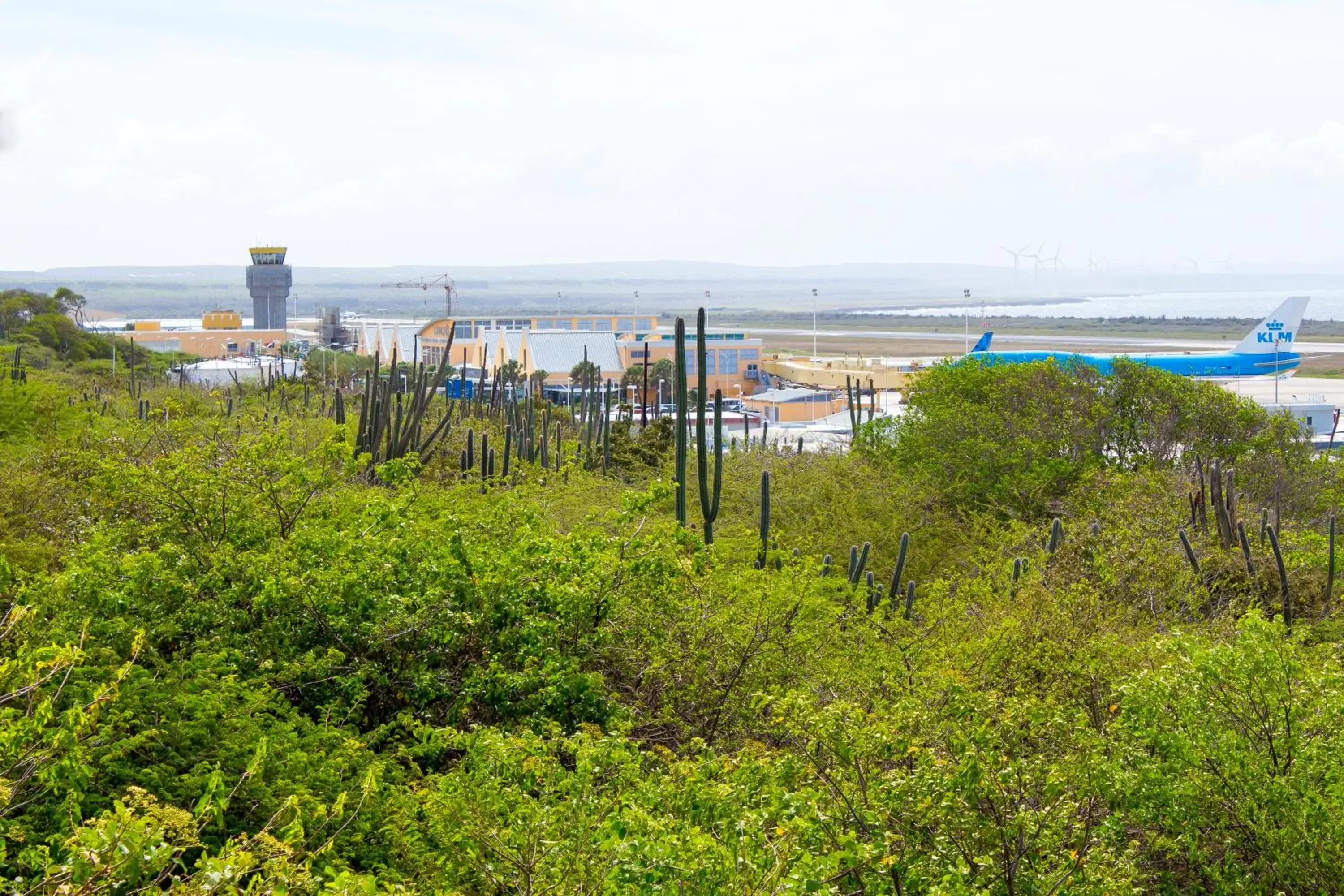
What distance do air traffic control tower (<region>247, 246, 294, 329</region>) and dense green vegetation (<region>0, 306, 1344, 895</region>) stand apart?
175400mm

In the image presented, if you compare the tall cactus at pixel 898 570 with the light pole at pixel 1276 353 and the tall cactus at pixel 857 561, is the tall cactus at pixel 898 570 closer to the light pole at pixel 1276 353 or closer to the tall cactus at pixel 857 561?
the tall cactus at pixel 857 561

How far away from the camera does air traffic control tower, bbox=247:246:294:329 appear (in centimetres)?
18762

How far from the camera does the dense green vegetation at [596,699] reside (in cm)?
709

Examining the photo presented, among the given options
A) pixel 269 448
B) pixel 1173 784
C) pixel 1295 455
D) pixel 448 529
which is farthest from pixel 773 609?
pixel 1295 455

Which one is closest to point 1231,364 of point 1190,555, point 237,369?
point 237,369

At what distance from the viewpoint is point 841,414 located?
65.5 metres

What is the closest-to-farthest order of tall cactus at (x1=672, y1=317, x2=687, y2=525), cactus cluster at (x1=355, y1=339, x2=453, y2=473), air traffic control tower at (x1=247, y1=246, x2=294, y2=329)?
1. tall cactus at (x1=672, y1=317, x2=687, y2=525)
2. cactus cluster at (x1=355, y1=339, x2=453, y2=473)
3. air traffic control tower at (x1=247, y1=246, x2=294, y2=329)

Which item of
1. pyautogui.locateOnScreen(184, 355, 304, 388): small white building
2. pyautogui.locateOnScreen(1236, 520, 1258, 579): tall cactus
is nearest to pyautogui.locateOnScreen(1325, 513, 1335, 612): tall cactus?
pyautogui.locateOnScreen(1236, 520, 1258, 579): tall cactus

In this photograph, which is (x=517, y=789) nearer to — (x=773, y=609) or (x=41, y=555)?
(x=773, y=609)

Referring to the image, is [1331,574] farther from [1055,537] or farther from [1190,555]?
[1055,537]

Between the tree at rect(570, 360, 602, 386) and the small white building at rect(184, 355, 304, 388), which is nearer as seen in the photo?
the tree at rect(570, 360, 602, 386)

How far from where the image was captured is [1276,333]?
94250mm

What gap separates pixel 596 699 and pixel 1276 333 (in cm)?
9400

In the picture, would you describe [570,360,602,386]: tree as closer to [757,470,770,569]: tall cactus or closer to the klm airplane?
[757,470,770,569]: tall cactus
